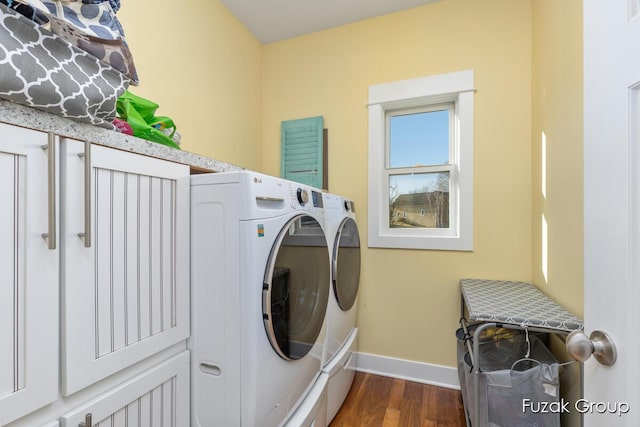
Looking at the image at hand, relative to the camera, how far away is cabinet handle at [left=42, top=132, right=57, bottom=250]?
2.16 feet

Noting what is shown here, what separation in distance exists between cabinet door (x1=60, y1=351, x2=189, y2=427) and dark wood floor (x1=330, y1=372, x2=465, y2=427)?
0.98 m

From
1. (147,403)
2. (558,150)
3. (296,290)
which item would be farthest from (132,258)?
(558,150)

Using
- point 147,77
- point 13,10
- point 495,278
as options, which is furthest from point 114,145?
point 495,278

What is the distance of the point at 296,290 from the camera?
3.83 feet

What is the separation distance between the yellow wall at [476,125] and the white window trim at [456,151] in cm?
6

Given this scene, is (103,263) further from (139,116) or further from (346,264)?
(346,264)

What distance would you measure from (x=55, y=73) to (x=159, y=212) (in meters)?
0.44

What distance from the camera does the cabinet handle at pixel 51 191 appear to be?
2.16 feet

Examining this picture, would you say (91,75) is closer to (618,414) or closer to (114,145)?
(114,145)

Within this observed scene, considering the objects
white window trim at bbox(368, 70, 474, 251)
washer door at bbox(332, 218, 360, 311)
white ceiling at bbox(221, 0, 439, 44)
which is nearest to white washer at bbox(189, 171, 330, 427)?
washer door at bbox(332, 218, 360, 311)

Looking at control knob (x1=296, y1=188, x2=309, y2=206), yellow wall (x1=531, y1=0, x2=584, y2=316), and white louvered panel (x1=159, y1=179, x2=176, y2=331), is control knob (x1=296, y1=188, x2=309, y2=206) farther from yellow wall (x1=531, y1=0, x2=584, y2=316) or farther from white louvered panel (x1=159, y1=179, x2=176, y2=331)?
yellow wall (x1=531, y1=0, x2=584, y2=316)

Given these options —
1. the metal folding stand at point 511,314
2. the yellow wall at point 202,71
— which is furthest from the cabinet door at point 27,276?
the metal folding stand at point 511,314

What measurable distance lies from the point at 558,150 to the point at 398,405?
1.69 m

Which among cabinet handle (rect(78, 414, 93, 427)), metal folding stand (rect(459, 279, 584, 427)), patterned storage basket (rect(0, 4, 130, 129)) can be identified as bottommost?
cabinet handle (rect(78, 414, 93, 427))
